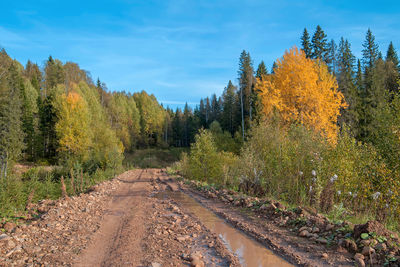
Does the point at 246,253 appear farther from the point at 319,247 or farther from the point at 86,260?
the point at 86,260

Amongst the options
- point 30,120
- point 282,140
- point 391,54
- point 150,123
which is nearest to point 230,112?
point 150,123

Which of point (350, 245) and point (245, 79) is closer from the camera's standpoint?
point (350, 245)

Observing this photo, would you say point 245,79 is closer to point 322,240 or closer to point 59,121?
point 59,121

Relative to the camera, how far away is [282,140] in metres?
10.8

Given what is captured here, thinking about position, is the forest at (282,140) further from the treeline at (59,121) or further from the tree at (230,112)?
the tree at (230,112)

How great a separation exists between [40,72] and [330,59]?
55409 millimetres

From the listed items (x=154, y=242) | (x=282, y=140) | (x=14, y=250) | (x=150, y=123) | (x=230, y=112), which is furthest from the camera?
(x=150, y=123)

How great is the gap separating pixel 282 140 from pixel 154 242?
7.70 m

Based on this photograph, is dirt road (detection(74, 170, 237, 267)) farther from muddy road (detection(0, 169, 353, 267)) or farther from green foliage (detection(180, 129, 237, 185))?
green foliage (detection(180, 129, 237, 185))

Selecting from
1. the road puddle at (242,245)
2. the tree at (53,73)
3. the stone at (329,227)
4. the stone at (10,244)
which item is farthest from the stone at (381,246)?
the tree at (53,73)

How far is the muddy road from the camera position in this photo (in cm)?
397

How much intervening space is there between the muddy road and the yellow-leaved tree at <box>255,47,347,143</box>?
1257 centimetres

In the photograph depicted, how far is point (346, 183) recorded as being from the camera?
23.5 ft

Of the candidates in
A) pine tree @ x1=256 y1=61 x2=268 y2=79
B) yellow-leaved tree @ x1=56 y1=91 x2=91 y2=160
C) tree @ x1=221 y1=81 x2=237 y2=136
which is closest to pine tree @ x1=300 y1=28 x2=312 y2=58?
pine tree @ x1=256 y1=61 x2=268 y2=79
